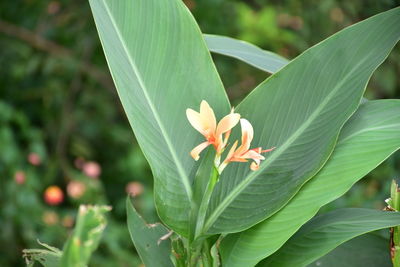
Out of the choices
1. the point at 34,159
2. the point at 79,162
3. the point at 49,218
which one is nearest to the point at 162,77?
the point at 49,218

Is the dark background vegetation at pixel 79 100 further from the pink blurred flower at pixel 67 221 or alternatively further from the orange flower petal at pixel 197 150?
the orange flower petal at pixel 197 150

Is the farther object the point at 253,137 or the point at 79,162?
the point at 79,162

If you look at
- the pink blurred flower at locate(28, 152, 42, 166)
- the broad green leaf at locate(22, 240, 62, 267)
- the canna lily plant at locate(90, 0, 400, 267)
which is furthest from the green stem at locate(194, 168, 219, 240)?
the pink blurred flower at locate(28, 152, 42, 166)

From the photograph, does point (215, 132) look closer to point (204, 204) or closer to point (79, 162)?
point (204, 204)

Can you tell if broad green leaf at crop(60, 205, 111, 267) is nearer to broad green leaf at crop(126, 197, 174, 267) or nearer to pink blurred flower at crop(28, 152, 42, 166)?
broad green leaf at crop(126, 197, 174, 267)

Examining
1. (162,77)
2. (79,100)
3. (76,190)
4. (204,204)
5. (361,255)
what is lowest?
(76,190)

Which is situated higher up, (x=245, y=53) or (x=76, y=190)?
(x=245, y=53)

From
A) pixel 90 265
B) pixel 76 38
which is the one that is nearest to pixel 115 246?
pixel 90 265

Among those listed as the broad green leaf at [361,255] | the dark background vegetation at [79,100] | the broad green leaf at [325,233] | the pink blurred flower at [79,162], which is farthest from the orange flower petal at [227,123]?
the pink blurred flower at [79,162]
